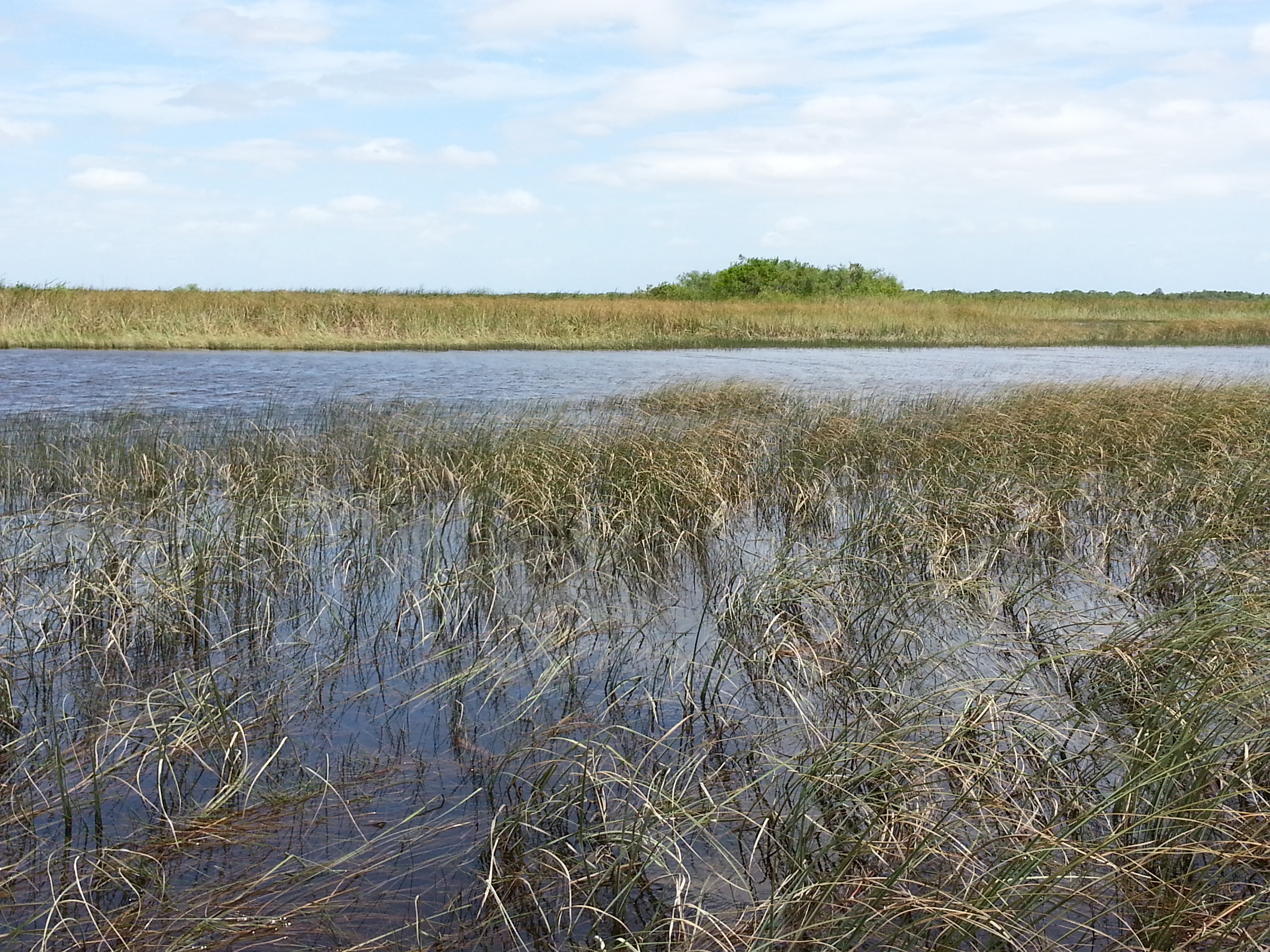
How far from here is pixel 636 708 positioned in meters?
3.98

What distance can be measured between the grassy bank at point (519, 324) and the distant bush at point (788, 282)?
1370 centimetres

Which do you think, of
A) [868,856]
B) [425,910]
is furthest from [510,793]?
[868,856]

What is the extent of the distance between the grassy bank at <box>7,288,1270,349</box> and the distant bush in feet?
45.0

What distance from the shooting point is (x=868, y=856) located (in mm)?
2787

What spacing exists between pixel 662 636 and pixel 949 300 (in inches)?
1542

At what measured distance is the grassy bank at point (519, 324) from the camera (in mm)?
24078

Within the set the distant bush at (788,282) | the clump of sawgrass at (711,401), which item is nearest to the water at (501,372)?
the clump of sawgrass at (711,401)

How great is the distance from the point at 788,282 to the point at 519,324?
2775cm

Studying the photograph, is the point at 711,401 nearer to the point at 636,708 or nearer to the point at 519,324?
the point at 636,708

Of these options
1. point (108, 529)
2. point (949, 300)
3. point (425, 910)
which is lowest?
point (425, 910)

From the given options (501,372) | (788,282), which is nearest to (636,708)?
(501,372)

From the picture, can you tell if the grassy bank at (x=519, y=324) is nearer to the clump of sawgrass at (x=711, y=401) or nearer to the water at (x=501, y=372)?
the water at (x=501, y=372)

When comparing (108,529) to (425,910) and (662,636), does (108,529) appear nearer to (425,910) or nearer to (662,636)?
(662,636)

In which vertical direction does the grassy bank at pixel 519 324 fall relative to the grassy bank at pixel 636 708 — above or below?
above
